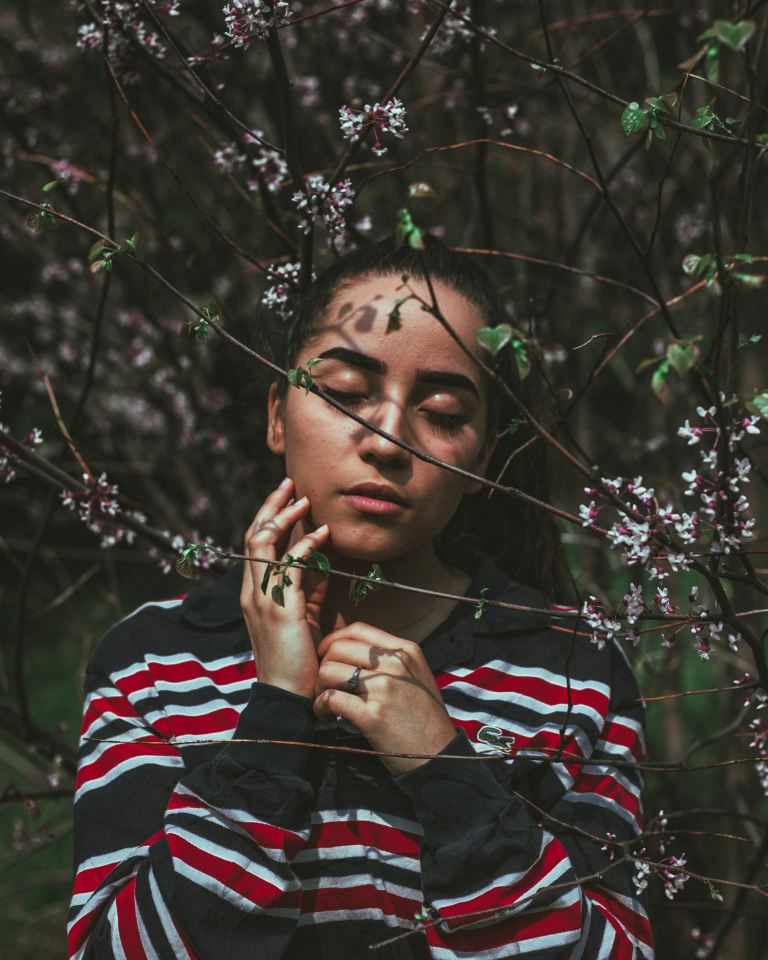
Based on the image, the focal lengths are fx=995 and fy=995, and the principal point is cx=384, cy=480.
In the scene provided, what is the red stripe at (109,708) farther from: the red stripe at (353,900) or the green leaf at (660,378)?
the green leaf at (660,378)

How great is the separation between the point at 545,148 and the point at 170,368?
142cm

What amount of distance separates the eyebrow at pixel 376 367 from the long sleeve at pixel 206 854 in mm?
494

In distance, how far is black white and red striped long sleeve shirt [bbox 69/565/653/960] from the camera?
133cm

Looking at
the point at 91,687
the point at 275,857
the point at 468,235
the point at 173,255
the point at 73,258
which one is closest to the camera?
the point at 275,857

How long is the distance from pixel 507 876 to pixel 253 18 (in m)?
1.22

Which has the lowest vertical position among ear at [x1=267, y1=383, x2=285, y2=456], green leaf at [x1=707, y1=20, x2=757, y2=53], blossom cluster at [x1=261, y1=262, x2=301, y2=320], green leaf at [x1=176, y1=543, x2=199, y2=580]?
green leaf at [x1=176, y1=543, x2=199, y2=580]

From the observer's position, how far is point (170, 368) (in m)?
2.84

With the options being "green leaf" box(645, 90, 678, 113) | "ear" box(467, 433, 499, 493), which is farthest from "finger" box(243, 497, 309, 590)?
"green leaf" box(645, 90, 678, 113)

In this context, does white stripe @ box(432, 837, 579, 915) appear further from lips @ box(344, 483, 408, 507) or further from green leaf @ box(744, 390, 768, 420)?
green leaf @ box(744, 390, 768, 420)

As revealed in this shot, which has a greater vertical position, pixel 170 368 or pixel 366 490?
pixel 170 368

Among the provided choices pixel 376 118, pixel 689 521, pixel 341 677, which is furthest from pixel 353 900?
pixel 376 118

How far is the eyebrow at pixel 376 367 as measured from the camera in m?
1.49

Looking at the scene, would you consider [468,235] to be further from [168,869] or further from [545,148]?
[168,869]

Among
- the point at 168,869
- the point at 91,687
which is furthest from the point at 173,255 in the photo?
the point at 168,869
